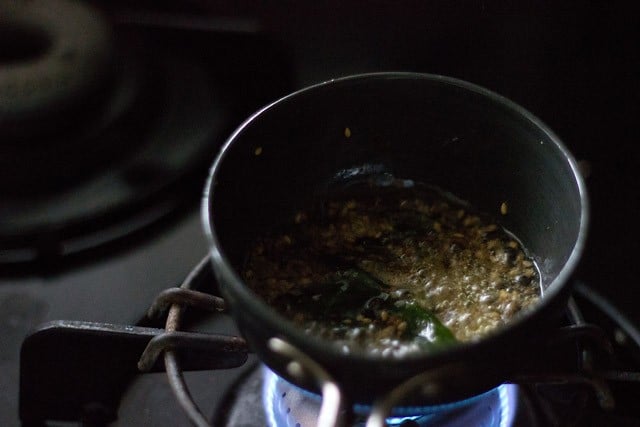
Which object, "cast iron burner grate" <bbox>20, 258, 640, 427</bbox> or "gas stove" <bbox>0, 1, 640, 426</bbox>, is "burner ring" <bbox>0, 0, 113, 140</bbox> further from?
"cast iron burner grate" <bbox>20, 258, 640, 427</bbox>

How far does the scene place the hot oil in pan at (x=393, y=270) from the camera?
55 centimetres

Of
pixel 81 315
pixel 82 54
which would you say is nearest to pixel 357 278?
pixel 81 315

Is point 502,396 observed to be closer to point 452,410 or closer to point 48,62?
point 452,410

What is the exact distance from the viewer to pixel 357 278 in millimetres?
597

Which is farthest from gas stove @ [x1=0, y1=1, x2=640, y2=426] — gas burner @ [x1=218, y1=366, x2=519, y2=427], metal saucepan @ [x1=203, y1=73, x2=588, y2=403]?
metal saucepan @ [x1=203, y1=73, x2=588, y2=403]

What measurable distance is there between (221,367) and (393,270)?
0.52 ft

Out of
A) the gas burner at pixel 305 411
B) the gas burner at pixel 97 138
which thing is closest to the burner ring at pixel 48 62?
the gas burner at pixel 97 138

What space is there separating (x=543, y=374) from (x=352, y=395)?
0.53ft

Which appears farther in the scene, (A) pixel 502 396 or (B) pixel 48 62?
(B) pixel 48 62

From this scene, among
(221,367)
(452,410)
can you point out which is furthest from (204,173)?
(452,410)

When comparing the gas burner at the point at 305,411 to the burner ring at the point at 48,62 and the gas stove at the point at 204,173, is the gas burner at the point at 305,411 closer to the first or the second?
the gas stove at the point at 204,173

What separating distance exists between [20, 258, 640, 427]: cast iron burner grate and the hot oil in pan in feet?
0.17

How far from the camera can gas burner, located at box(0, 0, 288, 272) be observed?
2.34ft

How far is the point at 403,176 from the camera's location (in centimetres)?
67
